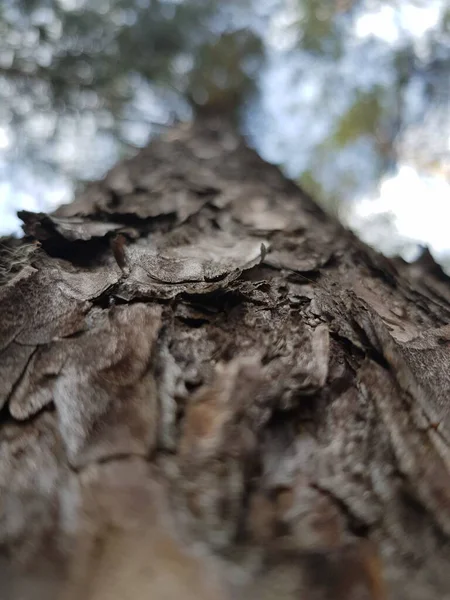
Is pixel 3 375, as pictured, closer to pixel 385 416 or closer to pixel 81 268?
pixel 81 268

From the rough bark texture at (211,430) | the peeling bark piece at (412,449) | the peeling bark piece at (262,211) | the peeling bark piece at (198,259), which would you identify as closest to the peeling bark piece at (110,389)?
the rough bark texture at (211,430)

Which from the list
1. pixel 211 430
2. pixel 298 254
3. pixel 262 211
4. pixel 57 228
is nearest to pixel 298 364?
pixel 211 430

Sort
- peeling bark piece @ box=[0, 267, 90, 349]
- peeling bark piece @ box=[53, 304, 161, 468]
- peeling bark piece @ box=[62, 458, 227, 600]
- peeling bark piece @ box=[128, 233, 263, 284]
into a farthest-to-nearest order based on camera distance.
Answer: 1. peeling bark piece @ box=[128, 233, 263, 284]
2. peeling bark piece @ box=[0, 267, 90, 349]
3. peeling bark piece @ box=[53, 304, 161, 468]
4. peeling bark piece @ box=[62, 458, 227, 600]

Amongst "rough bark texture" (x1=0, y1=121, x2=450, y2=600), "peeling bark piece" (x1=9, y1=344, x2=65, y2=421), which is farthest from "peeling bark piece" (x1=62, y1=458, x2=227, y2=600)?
"peeling bark piece" (x1=9, y1=344, x2=65, y2=421)

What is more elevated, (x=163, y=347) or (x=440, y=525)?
(x=163, y=347)

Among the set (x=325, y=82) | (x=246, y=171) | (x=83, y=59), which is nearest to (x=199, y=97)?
(x=83, y=59)

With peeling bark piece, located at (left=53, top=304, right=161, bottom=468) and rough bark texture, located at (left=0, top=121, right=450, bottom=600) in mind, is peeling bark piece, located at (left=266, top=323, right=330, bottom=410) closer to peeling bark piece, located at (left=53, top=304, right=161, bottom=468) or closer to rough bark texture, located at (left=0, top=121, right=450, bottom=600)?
rough bark texture, located at (left=0, top=121, right=450, bottom=600)

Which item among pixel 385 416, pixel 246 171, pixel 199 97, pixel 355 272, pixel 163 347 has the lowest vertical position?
pixel 385 416

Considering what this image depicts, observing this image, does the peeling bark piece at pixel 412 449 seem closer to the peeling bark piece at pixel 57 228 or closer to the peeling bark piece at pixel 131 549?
the peeling bark piece at pixel 131 549
